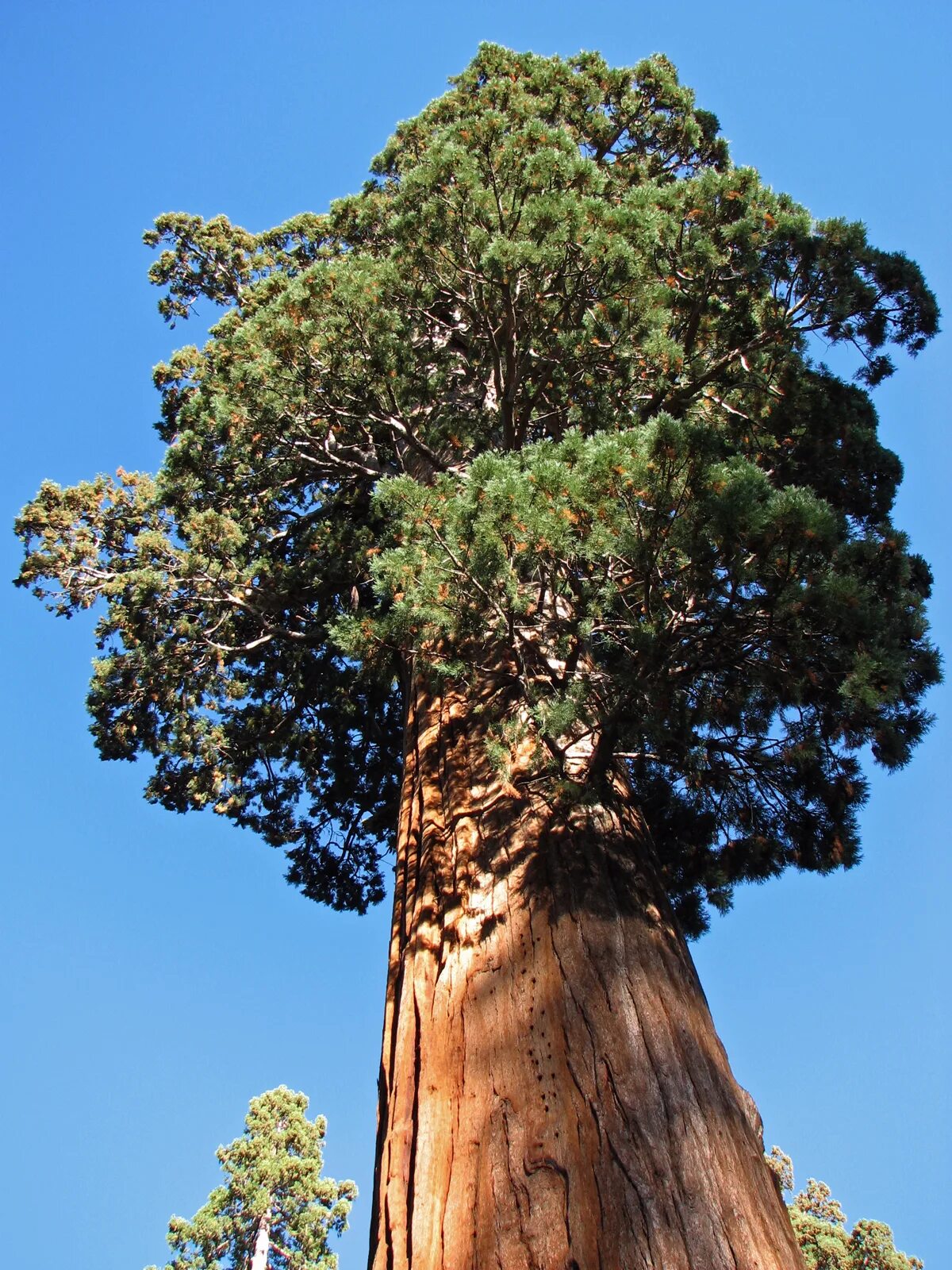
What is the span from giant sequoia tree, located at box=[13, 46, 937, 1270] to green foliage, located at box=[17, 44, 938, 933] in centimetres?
2

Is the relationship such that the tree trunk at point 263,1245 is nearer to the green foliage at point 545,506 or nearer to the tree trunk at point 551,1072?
the green foliage at point 545,506

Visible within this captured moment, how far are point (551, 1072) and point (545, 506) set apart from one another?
1.92 meters

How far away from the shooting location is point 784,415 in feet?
18.0

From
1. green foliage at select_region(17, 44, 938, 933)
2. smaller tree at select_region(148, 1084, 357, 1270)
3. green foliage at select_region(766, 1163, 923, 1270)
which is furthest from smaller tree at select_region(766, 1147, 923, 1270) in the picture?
green foliage at select_region(17, 44, 938, 933)

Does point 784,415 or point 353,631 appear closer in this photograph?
point 353,631

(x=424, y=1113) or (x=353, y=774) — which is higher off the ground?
(x=353, y=774)

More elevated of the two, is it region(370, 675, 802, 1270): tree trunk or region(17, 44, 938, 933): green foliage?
region(17, 44, 938, 933): green foliage

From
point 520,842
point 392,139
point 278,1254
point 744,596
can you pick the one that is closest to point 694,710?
point 744,596

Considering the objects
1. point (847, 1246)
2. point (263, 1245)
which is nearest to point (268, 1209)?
point (263, 1245)

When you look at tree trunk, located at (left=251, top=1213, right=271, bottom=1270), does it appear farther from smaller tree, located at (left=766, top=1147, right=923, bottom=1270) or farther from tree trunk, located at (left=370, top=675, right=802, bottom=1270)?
tree trunk, located at (left=370, top=675, right=802, bottom=1270)

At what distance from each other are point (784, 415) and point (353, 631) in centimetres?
290

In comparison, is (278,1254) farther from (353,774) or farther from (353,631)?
(353,631)

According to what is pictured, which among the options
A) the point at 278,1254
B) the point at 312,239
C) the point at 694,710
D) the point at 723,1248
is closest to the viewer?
the point at 723,1248

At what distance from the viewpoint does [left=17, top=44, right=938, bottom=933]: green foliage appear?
3.48 metres
